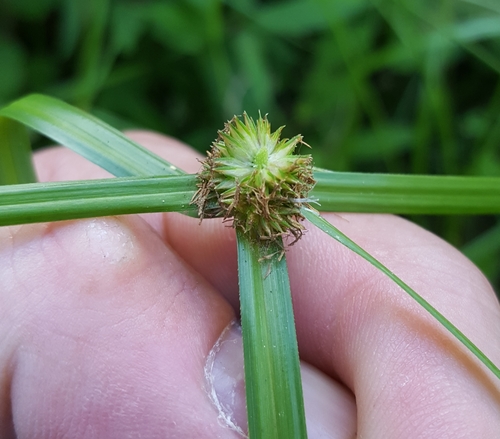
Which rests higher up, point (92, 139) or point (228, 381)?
point (92, 139)

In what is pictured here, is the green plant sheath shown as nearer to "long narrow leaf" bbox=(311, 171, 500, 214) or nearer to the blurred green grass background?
"long narrow leaf" bbox=(311, 171, 500, 214)

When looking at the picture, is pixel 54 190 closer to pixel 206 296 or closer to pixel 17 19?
pixel 206 296

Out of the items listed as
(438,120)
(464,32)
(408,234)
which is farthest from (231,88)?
(408,234)

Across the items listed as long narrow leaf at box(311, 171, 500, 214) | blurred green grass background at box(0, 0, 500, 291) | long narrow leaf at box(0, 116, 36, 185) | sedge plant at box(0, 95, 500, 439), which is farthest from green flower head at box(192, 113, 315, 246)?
blurred green grass background at box(0, 0, 500, 291)

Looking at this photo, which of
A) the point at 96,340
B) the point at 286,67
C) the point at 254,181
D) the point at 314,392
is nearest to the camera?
the point at 254,181

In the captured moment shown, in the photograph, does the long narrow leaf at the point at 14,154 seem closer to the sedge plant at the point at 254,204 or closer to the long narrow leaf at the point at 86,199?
the sedge plant at the point at 254,204

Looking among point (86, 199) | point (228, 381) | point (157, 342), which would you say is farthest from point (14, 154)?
point (228, 381)

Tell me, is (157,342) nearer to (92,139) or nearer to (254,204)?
(254,204)
